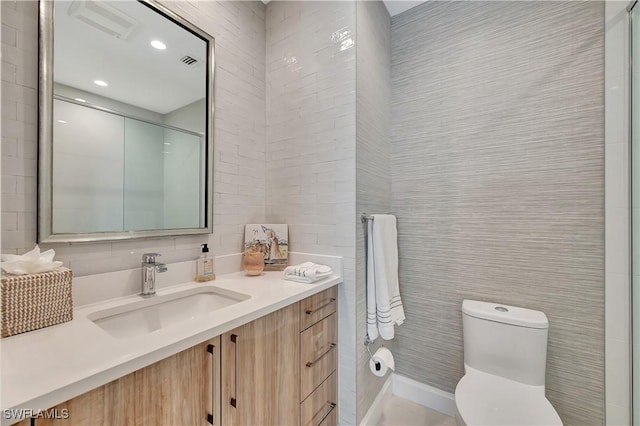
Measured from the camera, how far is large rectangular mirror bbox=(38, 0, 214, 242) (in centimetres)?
93

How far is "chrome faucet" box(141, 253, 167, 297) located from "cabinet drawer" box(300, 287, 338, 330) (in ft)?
2.08

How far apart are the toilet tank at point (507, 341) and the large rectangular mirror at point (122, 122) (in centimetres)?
156

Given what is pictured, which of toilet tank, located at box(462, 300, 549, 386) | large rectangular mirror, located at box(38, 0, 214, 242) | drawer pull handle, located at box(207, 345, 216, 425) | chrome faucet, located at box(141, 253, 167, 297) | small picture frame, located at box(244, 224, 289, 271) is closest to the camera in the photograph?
drawer pull handle, located at box(207, 345, 216, 425)

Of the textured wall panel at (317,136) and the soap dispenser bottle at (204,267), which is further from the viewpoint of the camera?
the textured wall panel at (317,136)

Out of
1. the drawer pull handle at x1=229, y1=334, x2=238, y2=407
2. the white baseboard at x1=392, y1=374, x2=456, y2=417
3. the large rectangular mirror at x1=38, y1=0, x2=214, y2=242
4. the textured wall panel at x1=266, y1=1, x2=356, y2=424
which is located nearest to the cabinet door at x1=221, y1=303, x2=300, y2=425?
the drawer pull handle at x1=229, y1=334, x2=238, y2=407

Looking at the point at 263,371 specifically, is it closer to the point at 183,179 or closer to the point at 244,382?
the point at 244,382

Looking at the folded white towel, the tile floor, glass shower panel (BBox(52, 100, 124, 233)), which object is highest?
glass shower panel (BBox(52, 100, 124, 233))

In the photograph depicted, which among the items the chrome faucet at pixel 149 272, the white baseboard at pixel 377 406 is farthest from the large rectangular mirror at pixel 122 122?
the white baseboard at pixel 377 406

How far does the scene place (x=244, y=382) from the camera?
0.93 m

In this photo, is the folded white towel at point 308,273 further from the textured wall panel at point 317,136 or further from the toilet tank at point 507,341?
the toilet tank at point 507,341

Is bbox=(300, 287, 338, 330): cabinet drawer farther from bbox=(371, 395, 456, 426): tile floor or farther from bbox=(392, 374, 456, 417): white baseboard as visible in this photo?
bbox=(392, 374, 456, 417): white baseboard

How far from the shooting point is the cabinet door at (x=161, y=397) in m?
0.58

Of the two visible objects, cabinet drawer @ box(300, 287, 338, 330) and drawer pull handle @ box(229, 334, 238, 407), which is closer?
drawer pull handle @ box(229, 334, 238, 407)
